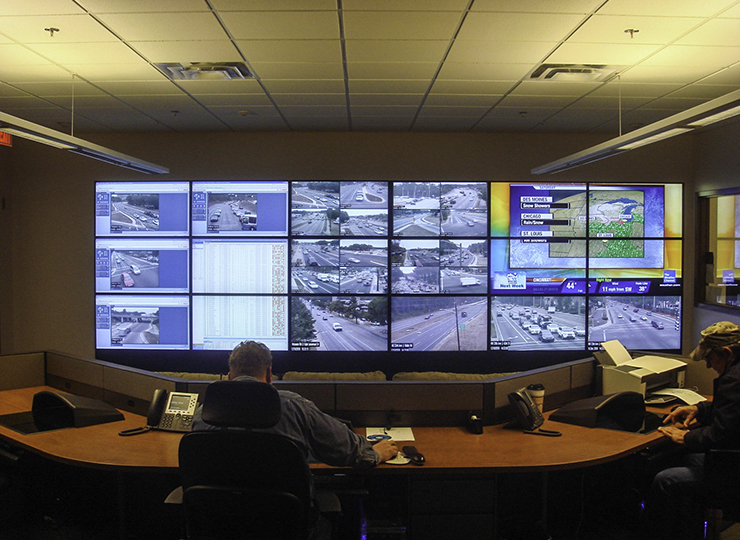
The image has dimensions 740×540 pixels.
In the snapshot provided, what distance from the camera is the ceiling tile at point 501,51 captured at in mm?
3016

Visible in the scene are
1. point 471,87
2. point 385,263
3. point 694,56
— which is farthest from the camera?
point 385,263

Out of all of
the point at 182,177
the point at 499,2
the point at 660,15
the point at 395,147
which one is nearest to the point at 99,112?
the point at 182,177

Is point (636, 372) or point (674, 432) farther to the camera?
point (636, 372)

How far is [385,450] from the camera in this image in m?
2.26

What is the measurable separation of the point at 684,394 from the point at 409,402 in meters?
1.87

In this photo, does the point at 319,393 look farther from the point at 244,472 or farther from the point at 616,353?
the point at 616,353

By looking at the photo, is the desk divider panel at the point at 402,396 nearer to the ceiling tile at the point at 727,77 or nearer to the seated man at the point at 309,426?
the seated man at the point at 309,426

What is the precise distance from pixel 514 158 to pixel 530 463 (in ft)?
12.7

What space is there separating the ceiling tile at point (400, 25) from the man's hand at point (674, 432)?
2392 mm

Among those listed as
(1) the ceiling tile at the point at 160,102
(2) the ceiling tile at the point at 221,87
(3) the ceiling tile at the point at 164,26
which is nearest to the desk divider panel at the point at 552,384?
(3) the ceiling tile at the point at 164,26

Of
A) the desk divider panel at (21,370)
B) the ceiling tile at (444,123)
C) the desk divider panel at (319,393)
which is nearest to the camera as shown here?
the desk divider panel at (319,393)

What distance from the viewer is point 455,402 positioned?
9.16 ft

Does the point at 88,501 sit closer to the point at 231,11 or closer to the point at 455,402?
the point at 455,402

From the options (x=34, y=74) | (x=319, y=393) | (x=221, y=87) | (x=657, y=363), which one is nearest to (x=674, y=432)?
(x=657, y=363)
